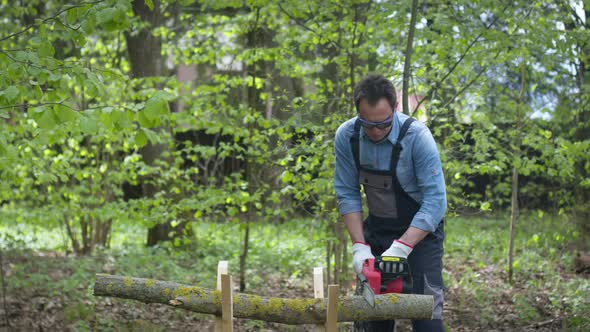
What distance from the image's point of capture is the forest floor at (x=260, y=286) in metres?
7.37

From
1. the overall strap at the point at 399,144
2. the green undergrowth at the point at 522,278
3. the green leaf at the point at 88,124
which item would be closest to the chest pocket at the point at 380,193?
the overall strap at the point at 399,144

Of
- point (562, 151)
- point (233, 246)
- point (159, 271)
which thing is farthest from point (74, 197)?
point (562, 151)

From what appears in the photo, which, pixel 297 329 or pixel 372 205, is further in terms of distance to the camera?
pixel 297 329

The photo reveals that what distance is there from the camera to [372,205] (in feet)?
14.1

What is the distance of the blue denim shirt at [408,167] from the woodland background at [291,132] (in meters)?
1.21

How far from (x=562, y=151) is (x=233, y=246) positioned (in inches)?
228

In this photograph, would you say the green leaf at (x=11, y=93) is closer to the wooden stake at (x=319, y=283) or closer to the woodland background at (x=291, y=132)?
the woodland background at (x=291, y=132)

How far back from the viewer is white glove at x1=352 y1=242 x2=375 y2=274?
3974 millimetres

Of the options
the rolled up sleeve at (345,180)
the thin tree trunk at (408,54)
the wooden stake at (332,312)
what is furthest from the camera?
the thin tree trunk at (408,54)

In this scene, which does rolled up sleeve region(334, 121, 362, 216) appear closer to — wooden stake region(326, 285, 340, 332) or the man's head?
the man's head

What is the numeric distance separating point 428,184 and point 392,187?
0.26 metres

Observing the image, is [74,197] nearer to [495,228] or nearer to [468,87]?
[468,87]

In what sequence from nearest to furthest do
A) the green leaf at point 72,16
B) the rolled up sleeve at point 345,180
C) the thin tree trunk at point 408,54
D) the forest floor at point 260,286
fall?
the rolled up sleeve at point 345,180 → the green leaf at point 72,16 → the thin tree trunk at point 408,54 → the forest floor at point 260,286

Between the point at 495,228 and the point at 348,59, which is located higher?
the point at 348,59
